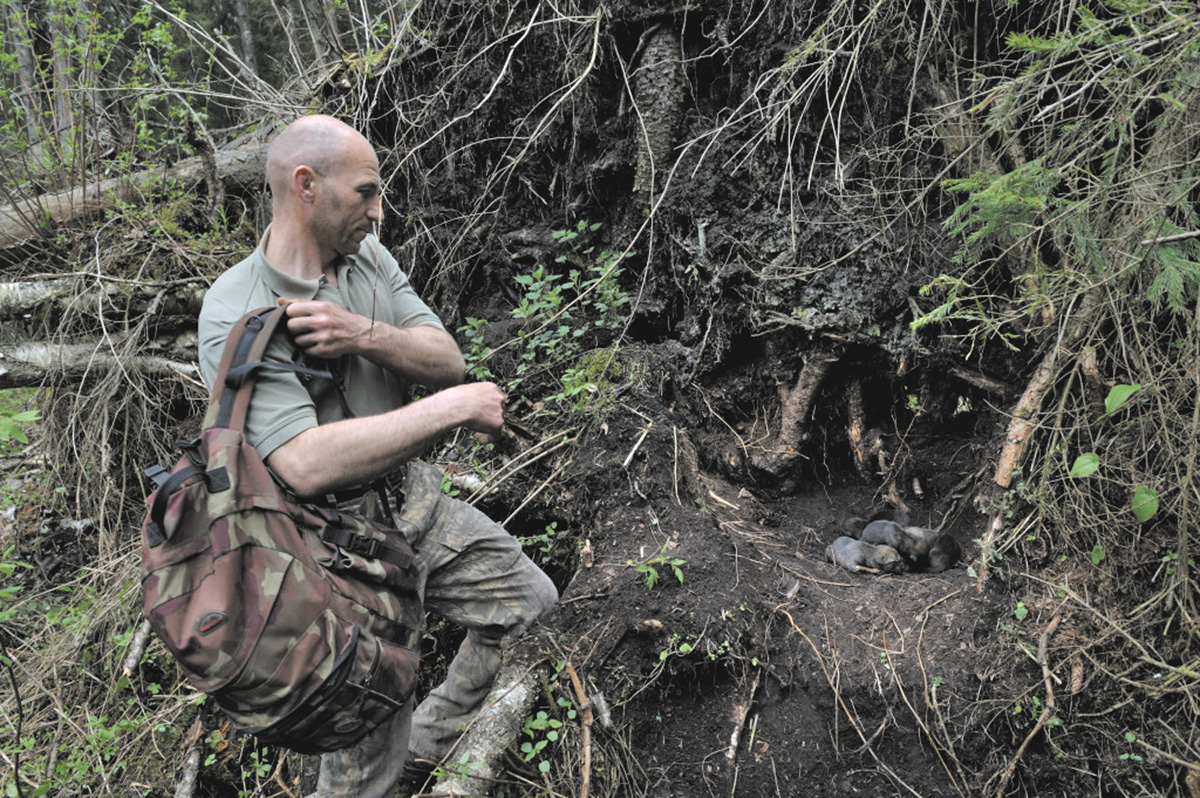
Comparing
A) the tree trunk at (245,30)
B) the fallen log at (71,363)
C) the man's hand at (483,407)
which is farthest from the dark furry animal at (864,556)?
the tree trunk at (245,30)

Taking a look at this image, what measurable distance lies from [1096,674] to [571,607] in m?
2.08

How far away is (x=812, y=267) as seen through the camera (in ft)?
12.9

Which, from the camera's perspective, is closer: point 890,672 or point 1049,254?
point 890,672

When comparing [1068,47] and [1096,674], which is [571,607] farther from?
[1068,47]

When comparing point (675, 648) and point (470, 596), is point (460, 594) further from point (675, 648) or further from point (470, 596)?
point (675, 648)

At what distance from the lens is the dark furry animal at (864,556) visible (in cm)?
349

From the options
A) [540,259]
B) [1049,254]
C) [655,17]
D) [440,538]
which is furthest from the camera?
[540,259]

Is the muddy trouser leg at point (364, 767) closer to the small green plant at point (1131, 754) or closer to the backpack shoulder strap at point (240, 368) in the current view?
the backpack shoulder strap at point (240, 368)

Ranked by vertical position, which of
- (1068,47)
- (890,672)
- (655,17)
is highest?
(655,17)

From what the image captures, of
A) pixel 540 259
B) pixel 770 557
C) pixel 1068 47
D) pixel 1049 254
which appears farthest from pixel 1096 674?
pixel 540 259

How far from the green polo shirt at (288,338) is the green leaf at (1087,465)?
8.30ft

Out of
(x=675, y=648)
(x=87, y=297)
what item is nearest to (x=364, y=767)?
(x=675, y=648)

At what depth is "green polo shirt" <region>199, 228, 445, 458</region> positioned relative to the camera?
1.98 meters

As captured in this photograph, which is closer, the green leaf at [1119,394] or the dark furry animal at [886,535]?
the green leaf at [1119,394]
